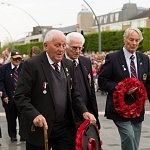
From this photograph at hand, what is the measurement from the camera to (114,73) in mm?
6391

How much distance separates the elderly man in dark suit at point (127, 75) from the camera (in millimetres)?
6234

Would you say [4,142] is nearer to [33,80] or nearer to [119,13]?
[33,80]

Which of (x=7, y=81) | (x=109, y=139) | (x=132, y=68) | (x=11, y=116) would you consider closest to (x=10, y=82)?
(x=7, y=81)

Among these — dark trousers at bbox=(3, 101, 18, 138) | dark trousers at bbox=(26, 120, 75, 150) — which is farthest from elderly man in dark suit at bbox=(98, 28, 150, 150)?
dark trousers at bbox=(3, 101, 18, 138)

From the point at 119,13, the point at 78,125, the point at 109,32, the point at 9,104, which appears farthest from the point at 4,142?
the point at 119,13

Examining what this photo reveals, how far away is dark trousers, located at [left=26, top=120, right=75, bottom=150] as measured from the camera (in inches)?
196

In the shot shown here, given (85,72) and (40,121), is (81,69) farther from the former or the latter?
(40,121)

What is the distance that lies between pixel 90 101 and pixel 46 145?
5.76ft

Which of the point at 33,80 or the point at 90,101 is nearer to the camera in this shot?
the point at 33,80

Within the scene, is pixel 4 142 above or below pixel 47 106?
below

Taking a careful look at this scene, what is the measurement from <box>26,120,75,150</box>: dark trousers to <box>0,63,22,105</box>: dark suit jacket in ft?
15.3

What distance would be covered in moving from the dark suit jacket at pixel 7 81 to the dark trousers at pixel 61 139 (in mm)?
4675

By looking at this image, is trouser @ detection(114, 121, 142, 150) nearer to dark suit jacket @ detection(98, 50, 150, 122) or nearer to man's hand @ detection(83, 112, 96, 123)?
dark suit jacket @ detection(98, 50, 150, 122)

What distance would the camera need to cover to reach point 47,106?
489 centimetres
